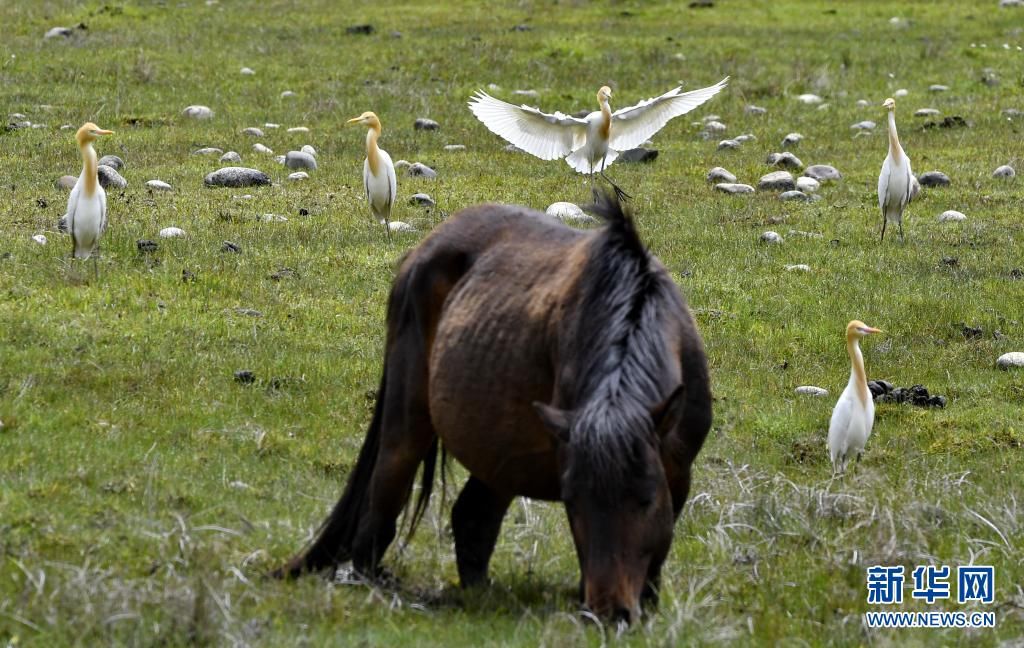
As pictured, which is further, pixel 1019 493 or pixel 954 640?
pixel 1019 493

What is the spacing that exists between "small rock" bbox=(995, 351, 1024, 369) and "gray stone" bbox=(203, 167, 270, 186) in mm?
8222

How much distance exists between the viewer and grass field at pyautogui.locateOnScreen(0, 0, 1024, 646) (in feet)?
20.8

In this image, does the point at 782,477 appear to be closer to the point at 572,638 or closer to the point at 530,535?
the point at 530,535

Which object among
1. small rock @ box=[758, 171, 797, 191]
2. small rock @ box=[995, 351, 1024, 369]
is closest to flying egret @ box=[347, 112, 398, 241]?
small rock @ box=[758, 171, 797, 191]

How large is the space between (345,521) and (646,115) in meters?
12.7

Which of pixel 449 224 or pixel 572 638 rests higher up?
pixel 449 224

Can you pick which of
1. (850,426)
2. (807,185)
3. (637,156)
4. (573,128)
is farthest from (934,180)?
(850,426)

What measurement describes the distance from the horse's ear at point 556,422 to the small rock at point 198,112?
635 inches

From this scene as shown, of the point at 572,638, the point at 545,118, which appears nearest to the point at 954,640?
the point at 572,638

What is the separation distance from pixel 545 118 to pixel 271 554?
1168 cm

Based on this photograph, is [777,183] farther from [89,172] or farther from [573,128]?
[89,172]

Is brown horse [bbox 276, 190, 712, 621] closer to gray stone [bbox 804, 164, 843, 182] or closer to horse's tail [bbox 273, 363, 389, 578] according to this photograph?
horse's tail [bbox 273, 363, 389, 578]

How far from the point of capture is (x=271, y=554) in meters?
7.05

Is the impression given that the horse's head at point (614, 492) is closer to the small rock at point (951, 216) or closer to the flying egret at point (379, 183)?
the flying egret at point (379, 183)
